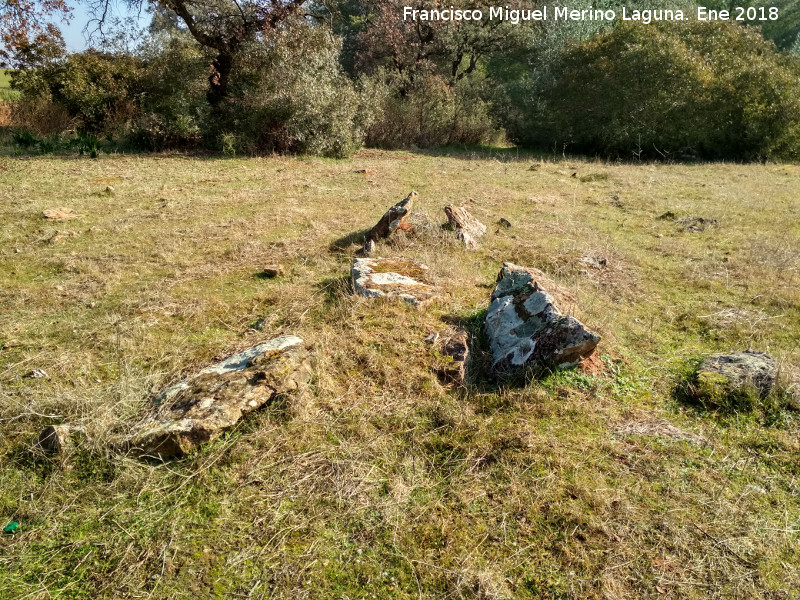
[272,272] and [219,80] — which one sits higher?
[219,80]

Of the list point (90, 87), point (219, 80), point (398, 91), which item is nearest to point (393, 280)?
point (219, 80)

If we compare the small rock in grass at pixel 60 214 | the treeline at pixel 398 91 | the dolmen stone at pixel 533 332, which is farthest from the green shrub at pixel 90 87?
the dolmen stone at pixel 533 332

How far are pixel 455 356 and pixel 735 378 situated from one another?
1898 millimetres

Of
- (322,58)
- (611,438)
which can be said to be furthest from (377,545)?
(322,58)

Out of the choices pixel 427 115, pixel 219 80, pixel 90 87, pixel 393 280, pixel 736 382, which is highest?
pixel 219 80

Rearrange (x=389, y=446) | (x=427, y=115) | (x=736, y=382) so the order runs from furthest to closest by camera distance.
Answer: (x=427, y=115)
(x=736, y=382)
(x=389, y=446)

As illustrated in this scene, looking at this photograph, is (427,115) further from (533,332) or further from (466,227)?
(533,332)

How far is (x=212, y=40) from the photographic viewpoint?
14.0 meters

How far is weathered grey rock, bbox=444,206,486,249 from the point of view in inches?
267

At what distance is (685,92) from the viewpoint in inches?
623

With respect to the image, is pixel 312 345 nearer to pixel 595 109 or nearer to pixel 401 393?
pixel 401 393

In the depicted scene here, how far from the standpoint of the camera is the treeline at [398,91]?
13.8m

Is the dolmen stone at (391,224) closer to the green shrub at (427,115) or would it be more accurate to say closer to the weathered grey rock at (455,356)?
the weathered grey rock at (455,356)

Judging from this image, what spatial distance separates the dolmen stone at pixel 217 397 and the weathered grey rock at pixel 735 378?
2711mm
